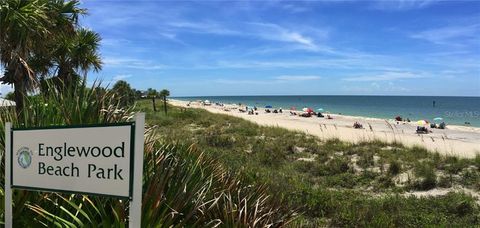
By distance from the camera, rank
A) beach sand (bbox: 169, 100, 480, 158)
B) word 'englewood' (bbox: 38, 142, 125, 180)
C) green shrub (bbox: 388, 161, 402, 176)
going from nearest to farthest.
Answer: word 'englewood' (bbox: 38, 142, 125, 180)
green shrub (bbox: 388, 161, 402, 176)
beach sand (bbox: 169, 100, 480, 158)

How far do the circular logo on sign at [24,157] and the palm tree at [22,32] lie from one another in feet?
20.5

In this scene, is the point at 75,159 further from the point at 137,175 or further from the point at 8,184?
the point at 8,184

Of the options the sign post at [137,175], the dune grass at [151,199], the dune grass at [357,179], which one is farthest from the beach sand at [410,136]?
the sign post at [137,175]

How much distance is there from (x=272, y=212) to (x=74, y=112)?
5.89ft

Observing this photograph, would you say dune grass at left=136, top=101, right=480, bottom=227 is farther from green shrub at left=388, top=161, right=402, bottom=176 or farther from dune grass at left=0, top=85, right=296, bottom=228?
dune grass at left=0, top=85, right=296, bottom=228

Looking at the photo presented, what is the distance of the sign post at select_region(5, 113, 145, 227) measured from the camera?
2.55 metres

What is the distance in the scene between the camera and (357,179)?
11.9 m

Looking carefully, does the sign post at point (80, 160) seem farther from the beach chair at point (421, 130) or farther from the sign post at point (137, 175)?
the beach chair at point (421, 130)

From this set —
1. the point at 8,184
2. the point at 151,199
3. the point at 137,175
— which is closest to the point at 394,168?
the point at 151,199

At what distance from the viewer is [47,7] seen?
38.2ft

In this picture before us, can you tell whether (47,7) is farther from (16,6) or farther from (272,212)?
(272,212)

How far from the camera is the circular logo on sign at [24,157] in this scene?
10.0 ft

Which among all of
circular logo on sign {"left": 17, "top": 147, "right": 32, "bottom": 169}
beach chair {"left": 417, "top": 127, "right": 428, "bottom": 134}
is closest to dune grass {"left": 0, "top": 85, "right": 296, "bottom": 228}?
circular logo on sign {"left": 17, "top": 147, "right": 32, "bottom": 169}

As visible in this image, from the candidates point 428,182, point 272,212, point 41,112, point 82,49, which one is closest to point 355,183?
point 428,182
